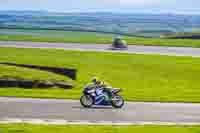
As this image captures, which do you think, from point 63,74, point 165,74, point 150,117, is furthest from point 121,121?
point 165,74

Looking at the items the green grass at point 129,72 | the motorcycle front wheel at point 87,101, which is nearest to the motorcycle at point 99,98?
→ the motorcycle front wheel at point 87,101

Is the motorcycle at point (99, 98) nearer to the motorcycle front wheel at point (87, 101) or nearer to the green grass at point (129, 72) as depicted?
the motorcycle front wheel at point (87, 101)

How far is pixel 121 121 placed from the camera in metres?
22.8

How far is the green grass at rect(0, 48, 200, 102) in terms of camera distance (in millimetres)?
31156

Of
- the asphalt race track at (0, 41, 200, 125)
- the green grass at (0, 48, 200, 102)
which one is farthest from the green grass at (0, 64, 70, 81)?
the asphalt race track at (0, 41, 200, 125)

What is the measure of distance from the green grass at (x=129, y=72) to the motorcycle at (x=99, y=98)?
323 centimetres

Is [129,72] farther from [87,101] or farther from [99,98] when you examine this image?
[87,101]

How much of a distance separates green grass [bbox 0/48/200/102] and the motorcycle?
10.6 feet

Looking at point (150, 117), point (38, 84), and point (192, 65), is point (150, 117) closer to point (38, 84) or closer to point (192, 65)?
point (38, 84)

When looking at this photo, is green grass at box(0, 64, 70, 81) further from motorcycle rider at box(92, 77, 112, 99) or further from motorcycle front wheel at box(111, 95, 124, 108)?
motorcycle front wheel at box(111, 95, 124, 108)

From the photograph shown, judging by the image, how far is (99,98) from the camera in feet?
86.4

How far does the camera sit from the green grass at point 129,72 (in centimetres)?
3116

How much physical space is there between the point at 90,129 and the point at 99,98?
6.30 meters

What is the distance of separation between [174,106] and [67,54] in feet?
93.1
